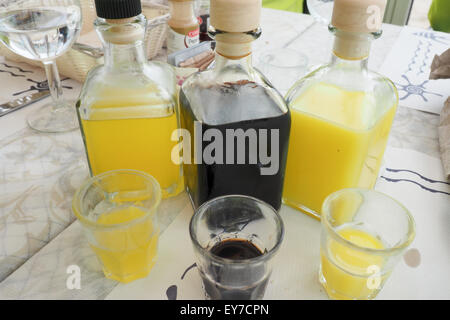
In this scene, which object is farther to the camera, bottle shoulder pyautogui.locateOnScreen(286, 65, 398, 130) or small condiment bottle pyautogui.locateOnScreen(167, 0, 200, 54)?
small condiment bottle pyautogui.locateOnScreen(167, 0, 200, 54)

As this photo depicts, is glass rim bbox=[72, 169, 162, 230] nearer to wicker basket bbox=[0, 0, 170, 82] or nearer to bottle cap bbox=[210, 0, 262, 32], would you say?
bottle cap bbox=[210, 0, 262, 32]

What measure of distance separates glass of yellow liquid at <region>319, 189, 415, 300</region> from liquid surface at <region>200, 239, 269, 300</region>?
0.07 meters

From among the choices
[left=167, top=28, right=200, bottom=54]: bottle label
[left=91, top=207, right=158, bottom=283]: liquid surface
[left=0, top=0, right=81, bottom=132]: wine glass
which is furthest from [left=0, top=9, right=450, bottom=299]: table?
[left=167, top=28, right=200, bottom=54]: bottle label

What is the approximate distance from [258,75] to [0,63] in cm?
70

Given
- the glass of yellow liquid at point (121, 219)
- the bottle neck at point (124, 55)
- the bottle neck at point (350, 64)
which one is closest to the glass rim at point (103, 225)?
the glass of yellow liquid at point (121, 219)

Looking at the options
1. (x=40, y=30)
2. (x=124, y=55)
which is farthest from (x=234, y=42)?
(x=40, y=30)

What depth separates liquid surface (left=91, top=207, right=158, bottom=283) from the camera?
1.32ft

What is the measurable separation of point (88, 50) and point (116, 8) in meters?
0.30

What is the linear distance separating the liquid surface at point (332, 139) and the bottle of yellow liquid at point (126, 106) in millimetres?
158

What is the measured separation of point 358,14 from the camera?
1.26 feet
